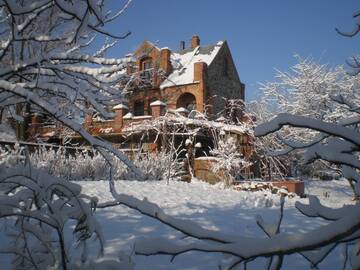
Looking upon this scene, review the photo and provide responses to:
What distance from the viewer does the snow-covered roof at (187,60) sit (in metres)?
23.3

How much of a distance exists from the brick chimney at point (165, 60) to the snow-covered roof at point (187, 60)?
44 centimetres

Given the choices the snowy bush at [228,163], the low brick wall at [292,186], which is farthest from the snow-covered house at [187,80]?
the low brick wall at [292,186]

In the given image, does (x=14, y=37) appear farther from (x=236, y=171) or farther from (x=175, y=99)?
(x=175, y=99)

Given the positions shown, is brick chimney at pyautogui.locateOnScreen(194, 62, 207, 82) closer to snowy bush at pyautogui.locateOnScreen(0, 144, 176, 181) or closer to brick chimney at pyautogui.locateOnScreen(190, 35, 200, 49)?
brick chimney at pyautogui.locateOnScreen(190, 35, 200, 49)

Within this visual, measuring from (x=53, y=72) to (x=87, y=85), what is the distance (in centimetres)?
29

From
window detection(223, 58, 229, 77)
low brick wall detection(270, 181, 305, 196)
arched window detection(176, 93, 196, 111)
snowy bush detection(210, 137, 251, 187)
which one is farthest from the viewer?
window detection(223, 58, 229, 77)

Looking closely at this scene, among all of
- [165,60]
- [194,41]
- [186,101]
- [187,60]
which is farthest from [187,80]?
[194,41]

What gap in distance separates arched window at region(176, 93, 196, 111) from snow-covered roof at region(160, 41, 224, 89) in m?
0.93

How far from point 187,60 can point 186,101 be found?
3.80 metres

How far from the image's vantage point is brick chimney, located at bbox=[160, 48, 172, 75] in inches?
945

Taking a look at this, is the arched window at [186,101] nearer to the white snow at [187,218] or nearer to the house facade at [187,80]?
the house facade at [187,80]

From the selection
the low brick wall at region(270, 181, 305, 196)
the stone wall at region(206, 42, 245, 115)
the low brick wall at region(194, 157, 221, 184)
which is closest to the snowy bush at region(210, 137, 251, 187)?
the low brick wall at region(194, 157, 221, 184)

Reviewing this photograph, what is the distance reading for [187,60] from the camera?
82.7 ft

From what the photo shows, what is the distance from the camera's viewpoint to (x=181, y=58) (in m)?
25.7
